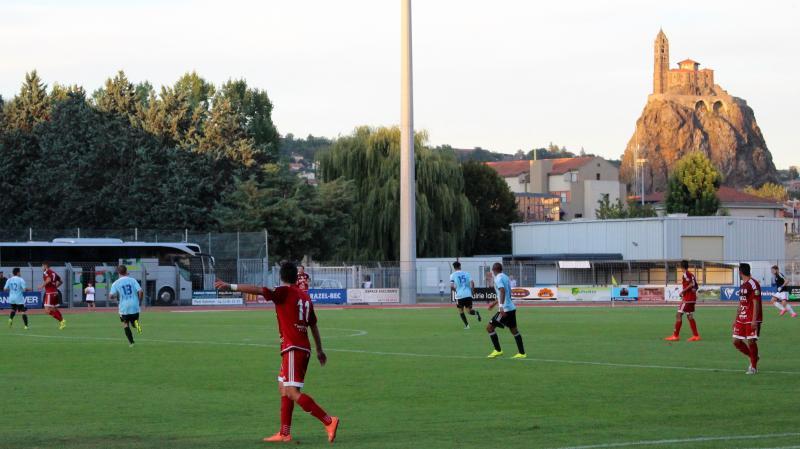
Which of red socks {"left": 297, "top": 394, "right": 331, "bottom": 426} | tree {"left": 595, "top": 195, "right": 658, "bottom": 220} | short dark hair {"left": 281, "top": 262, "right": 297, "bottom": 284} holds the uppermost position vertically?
tree {"left": 595, "top": 195, "right": 658, "bottom": 220}

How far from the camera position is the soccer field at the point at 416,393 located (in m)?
12.8

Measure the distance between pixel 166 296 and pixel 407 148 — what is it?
15.8 metres

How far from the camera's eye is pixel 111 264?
6294 cm

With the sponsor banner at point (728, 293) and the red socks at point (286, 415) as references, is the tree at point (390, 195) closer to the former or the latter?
the sponsor banner at point (728, 293)

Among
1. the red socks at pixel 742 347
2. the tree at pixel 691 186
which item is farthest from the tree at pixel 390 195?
the red socks at pixel 742 347

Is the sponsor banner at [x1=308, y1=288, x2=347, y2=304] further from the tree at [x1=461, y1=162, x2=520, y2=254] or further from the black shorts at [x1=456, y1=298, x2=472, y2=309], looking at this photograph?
the tree at [x1=461, y1=162, x2=520, y2=254]

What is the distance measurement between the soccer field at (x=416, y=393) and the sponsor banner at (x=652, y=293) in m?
31.6

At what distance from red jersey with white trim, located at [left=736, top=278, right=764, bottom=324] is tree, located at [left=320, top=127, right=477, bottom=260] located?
196ft

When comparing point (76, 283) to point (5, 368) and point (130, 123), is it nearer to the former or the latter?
point (130, 123)

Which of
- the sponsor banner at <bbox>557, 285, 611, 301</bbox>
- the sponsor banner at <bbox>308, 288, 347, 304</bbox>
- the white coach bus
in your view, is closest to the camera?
the white coach bus

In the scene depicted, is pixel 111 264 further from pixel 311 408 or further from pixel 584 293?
pixel 311 408

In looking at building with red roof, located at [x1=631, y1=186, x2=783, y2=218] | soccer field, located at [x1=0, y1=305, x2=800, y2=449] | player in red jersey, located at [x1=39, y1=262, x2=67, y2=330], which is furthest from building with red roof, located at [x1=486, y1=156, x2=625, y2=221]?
soccer field, located at [x1=0, y1=305, x2=800, y2=449]

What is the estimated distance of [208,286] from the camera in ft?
213

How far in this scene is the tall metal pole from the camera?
2274 inches
